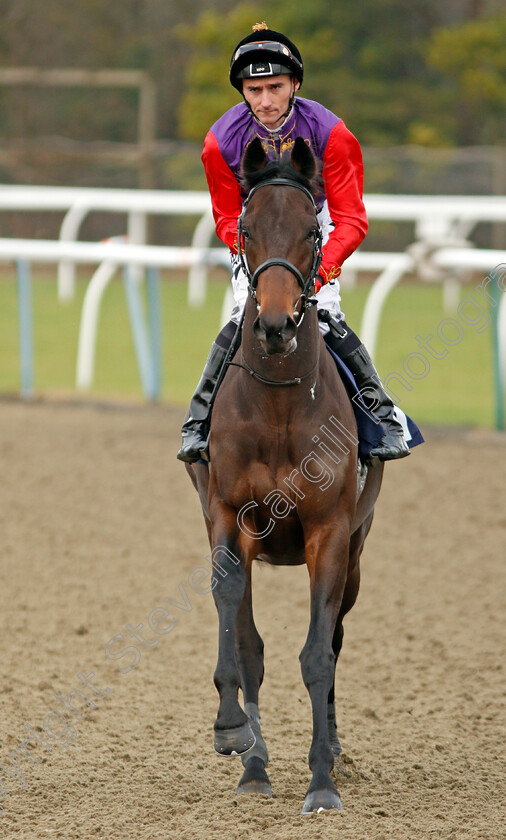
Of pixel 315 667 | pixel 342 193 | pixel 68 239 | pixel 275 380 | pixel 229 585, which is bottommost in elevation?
pixel 315 667

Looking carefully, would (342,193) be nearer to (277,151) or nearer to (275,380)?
(277,151)

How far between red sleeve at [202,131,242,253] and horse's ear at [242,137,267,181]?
0.40 metres

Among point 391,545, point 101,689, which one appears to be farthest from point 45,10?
point 101,689

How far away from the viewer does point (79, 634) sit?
19.1 feet

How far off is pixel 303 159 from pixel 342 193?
1.58ft

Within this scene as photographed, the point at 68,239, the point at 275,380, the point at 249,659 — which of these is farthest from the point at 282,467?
the point at 68,239

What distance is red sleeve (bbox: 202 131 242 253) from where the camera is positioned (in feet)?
13.7

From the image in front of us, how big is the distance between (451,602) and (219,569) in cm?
283

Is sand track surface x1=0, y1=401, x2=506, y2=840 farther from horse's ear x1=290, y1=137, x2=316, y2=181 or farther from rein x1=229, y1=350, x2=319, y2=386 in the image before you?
horse's ear x1=290, y1=137, x2=316, y2=181

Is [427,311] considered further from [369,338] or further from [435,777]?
[435,777]

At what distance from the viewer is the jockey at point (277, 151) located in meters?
4.09

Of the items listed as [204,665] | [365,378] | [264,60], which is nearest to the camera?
[264,60]

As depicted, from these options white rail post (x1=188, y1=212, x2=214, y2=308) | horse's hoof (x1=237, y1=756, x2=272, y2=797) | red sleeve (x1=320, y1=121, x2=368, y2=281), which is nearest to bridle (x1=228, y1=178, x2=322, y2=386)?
red sleeve (x1=320, y1=121, x2=368, y2=281)

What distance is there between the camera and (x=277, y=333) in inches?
135
